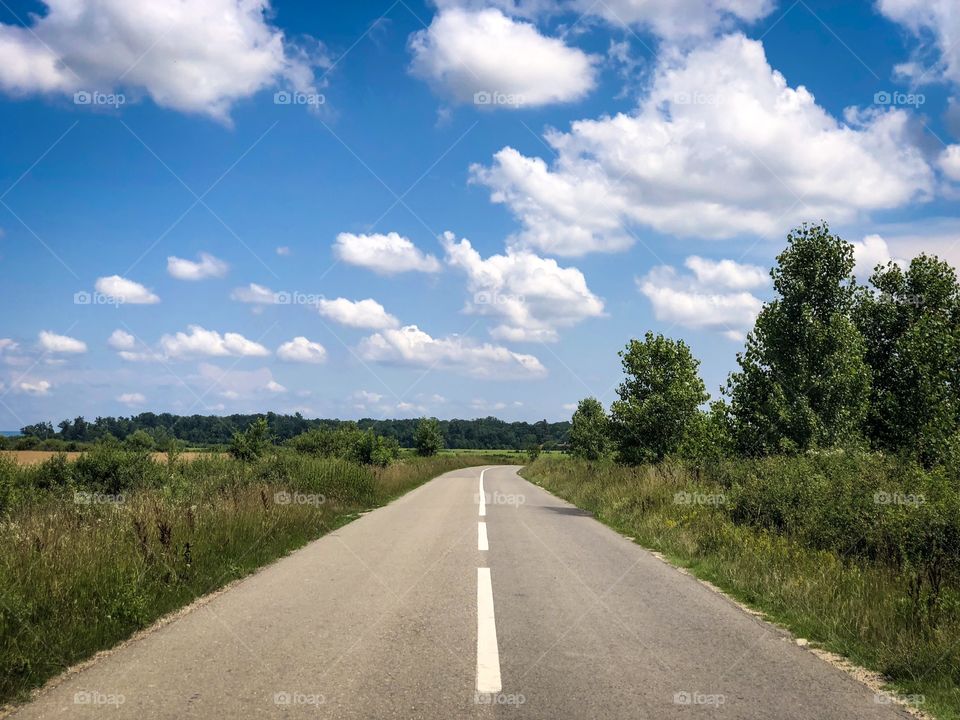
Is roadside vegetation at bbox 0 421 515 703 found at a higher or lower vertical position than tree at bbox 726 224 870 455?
lower

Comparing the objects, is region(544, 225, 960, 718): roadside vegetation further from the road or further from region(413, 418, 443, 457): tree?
region(413, 418, 443, 457): tree

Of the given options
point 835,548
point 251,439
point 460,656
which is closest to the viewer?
point 460,656

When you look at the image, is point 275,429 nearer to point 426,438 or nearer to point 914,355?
point 426,438

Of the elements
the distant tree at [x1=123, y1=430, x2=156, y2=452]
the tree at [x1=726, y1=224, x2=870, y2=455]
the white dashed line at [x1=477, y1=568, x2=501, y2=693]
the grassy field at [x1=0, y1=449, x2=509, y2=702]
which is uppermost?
the tree at [x1=726, y1=224, x2=870, y2=455]

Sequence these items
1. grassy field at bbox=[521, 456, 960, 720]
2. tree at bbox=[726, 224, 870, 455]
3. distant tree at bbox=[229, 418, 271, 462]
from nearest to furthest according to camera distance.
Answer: grassy field at bbox=[521, 456, 960, 720] → tree at bbox=[726, 224, 870, 455] → distant tree at bbox=[229, 418, 271, 462]

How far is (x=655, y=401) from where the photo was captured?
2164 cm

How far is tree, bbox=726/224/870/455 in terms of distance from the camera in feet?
58.5

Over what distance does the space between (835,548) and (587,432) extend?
45.1 meters

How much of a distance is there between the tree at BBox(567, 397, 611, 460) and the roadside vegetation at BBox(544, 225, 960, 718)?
1722 cm

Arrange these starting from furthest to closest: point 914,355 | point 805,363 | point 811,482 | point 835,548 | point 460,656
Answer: point 914,355 < point 805,363 < point 811,482 < point 835,548 < point 460,656

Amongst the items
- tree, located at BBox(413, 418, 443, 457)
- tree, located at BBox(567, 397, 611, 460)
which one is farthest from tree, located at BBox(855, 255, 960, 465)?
tree, located at BBox(413, 418, 443, 457)

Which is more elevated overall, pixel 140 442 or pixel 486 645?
pixel 140 442

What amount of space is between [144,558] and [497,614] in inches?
161

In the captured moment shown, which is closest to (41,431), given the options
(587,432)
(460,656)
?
(587,432)
